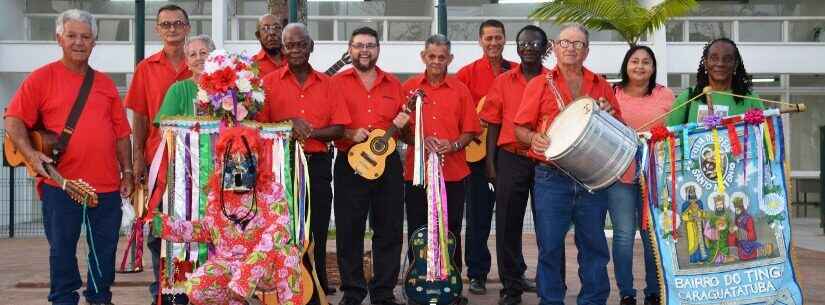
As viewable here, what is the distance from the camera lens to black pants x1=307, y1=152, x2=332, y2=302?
23.6 ft

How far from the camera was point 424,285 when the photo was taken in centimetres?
746

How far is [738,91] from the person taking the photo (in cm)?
700

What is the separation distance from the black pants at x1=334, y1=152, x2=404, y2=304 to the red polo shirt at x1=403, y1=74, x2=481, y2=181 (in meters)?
0.40

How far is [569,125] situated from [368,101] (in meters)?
1.89

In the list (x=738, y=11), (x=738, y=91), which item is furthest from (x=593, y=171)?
(x=738, y=11)

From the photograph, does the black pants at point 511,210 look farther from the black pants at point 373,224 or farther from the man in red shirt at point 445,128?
the black pants at point 373,224

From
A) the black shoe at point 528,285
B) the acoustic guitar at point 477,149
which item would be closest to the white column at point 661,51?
the black shoe at point 528,285

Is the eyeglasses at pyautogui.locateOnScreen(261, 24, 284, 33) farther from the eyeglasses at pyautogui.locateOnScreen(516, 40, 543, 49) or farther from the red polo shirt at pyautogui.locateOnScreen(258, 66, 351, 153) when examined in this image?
the eyeglasses at pyautogui.locateOnScreen(516, 40, 543, 49)

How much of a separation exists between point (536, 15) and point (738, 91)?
26.5 ft

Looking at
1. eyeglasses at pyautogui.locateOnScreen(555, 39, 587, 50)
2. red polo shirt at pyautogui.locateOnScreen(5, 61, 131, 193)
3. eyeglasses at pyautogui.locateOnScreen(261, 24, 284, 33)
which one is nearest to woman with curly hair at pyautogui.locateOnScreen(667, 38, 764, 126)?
eyeglasses at pyautogui.locateOnScreen(555, 39, 587, 50)

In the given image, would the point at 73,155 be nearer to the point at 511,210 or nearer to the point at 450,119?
the point at 450,119

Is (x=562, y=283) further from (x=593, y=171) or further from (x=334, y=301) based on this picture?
(x=334, y=301)

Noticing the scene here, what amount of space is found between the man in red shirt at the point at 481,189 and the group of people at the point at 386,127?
0.06ft

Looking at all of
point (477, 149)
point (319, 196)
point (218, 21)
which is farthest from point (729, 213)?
point (218, 21)
